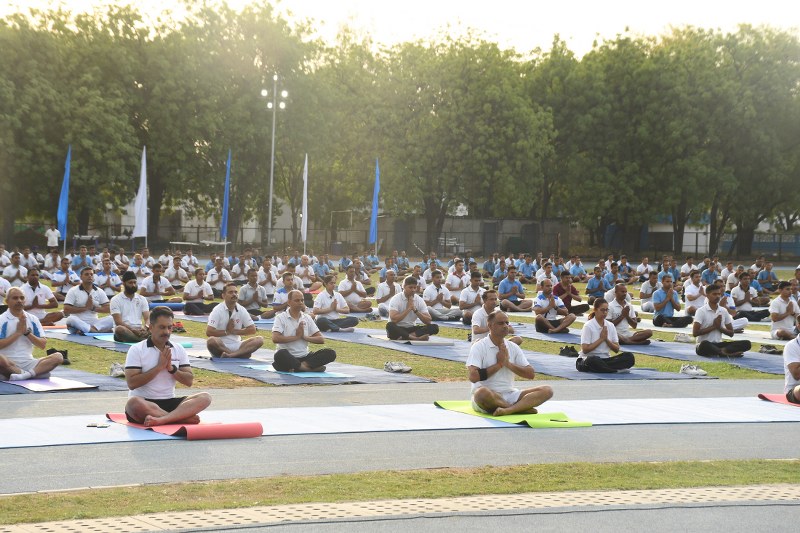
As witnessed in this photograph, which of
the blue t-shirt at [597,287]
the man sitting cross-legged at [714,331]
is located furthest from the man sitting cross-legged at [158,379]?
the blue t-shirt at [597,287]

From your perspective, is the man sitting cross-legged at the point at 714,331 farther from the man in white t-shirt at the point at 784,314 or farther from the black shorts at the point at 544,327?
the black shorts at the point at 544,327

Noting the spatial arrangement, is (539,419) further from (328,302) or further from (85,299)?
(328,302)

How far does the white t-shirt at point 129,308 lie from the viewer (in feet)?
67.7

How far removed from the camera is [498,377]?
1327 centimetres

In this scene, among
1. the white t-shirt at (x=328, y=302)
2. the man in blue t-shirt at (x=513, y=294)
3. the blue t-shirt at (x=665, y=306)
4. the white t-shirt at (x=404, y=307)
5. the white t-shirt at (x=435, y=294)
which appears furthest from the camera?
the man in blue t-shirt at (x=513, y=294)

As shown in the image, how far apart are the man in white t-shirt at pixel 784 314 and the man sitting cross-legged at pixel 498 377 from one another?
40.5 feet

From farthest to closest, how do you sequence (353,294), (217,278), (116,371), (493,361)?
(217,278), (353,294), (116,371), (493,361)

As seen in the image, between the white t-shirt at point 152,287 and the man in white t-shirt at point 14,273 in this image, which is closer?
the white t-shirt at point 152,287

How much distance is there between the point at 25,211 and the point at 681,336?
146 feet

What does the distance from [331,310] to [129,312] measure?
5.53 metres

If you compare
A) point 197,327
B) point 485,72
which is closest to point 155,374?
point 197,327

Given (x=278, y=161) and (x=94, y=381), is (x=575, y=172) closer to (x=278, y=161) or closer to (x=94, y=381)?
(x=278, y=161)

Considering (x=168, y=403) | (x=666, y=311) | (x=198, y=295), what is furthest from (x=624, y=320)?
(x=168, y=403)

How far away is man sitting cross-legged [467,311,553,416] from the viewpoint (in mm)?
13109
